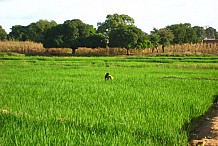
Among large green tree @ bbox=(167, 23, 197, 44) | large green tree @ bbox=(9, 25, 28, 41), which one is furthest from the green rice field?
large green tree @ bbox=(9, 25, 28, 41)

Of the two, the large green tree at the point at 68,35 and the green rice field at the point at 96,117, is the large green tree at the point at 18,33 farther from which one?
the green rice field at the point at 96,117

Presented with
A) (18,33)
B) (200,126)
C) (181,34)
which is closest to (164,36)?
Result: (181,34)

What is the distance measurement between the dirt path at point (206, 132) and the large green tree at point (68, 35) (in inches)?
1421

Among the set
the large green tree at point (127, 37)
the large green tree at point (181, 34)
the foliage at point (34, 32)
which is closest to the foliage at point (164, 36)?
the large green tree at point (181, 34)

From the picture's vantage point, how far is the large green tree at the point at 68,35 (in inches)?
1684

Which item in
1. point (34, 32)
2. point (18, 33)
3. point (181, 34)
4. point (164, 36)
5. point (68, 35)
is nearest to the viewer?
point (68, 35)

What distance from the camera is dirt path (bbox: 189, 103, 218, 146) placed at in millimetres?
5098

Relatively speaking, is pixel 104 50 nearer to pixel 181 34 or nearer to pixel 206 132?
pixel 181 34

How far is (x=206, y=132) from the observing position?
584cm

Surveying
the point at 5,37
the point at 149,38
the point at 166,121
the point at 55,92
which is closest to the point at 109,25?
the point at 149,38

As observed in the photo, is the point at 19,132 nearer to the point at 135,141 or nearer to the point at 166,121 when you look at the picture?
the point at 135,141

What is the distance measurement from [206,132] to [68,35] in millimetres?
38353

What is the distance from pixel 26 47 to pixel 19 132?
45.3 m

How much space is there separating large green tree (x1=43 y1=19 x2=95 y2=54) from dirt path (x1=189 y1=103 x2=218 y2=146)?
3610 centimetres
